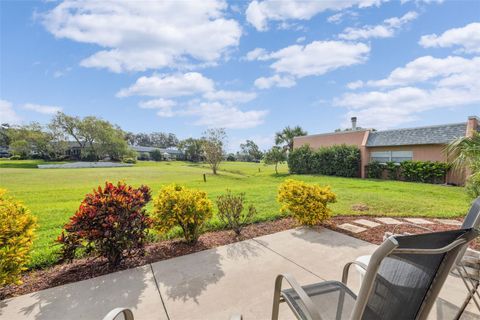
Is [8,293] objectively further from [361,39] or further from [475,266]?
[361,39]

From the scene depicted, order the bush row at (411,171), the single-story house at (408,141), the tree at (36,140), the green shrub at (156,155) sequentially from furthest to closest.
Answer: the green shrub at (156,155) → the tree at (36,140) → the bush row at (411,171) → the single-story house at (408,141)

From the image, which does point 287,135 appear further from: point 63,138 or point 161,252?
point 63,138

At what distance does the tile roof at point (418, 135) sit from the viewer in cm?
1444

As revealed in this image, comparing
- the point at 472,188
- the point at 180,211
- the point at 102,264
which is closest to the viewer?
the point at 102,264

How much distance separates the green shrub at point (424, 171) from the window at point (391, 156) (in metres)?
1.08

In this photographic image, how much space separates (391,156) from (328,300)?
64.5 ft

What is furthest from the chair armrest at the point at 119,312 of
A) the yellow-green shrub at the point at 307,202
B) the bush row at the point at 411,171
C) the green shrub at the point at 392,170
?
the green shrub at the point at 392,170

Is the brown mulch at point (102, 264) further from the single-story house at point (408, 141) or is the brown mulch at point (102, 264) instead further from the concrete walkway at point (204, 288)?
the single-story house at point (408, 141)

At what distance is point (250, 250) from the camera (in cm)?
380

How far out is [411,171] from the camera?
15453 millimetres

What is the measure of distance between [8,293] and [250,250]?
3252mm

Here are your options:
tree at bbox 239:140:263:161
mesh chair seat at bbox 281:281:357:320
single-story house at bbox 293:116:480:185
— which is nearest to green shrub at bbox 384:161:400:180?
single-story house at bbox 293:116:480:185

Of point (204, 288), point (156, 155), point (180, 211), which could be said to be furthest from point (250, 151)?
point (204, 288)

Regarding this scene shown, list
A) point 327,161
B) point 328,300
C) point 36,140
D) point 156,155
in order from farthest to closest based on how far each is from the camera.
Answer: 1. point 156,155
2. point 36,140
3. point 327,161
4. point 328,300
